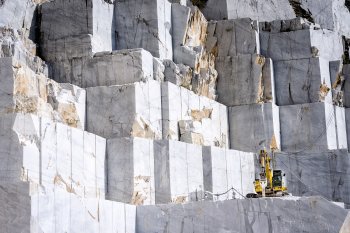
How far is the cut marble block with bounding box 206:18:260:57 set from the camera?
3900cm

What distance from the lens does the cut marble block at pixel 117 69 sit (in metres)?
33.1

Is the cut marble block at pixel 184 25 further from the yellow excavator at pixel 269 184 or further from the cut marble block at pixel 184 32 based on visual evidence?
the yellow excavator at pixel 269 184

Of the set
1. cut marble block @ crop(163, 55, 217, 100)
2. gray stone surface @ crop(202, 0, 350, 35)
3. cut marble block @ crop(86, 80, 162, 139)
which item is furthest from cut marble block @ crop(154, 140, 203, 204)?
gray stone surface @ crop(202, 0, 350, 35)

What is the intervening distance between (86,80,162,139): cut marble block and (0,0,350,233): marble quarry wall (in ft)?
0.13

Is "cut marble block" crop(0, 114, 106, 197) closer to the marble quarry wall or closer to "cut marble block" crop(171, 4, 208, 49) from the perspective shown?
the marble quarry wall

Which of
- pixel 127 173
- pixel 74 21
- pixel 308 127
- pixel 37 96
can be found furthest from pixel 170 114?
pixel 308 127

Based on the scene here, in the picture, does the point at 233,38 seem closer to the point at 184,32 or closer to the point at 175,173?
the point at 184,32

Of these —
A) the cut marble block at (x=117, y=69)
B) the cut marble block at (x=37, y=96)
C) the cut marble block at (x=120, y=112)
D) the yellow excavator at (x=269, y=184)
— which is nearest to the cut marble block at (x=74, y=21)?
the cut marble block at (x=117, y=69)

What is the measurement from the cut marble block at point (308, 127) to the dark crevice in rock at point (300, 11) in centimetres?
721

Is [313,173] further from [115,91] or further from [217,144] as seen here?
[115,91]

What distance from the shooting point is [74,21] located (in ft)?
114

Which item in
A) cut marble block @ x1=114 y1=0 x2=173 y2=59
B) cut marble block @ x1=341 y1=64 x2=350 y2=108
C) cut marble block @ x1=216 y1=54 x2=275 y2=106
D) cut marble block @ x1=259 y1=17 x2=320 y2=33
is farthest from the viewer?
cut marble block @ x1=341 y1=64 x2=350 y2=108

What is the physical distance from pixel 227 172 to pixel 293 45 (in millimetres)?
8497

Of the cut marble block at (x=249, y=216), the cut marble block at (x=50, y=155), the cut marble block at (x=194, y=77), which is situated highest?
the cut marble block at (x=194, y=77)
